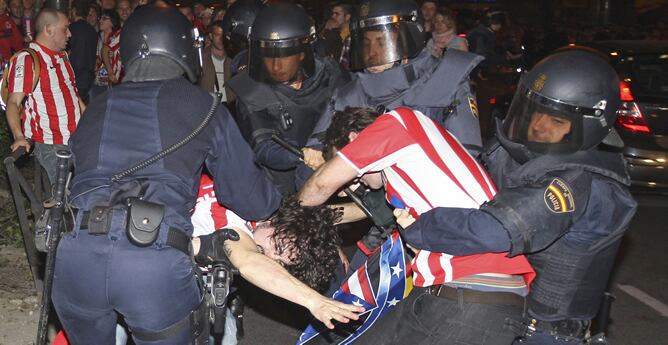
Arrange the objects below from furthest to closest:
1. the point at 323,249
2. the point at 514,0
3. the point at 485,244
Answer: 1. the point at 514,0
2. the point at 323,249
3. the point at 485,244

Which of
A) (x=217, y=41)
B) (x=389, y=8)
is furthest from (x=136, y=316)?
(x=217, y=41)

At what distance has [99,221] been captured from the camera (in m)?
2.61

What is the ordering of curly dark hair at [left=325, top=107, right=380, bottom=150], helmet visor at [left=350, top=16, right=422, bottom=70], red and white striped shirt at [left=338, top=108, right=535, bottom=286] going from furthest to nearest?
1. helmet visor at [left=350, top=16, right=422, bottom=70]
2. curly dark hair at [left=325, top=107, right=380, bottom=150]
3. red and white striped shirt at [left=338, top=108, right=535, bottom=286]

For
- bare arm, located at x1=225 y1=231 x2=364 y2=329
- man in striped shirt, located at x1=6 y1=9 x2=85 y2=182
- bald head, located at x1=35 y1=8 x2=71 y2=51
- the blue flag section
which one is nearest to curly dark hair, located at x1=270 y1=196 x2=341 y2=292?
bare arm, located at x1=225 y1=231 x2=364 y2=329

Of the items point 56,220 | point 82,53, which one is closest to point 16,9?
point 82,53

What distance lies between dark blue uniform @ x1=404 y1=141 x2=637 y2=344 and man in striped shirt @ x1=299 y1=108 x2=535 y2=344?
77 mm

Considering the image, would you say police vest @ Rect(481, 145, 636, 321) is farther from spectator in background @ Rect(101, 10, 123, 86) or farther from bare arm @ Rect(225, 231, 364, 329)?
spectator in background @ Rect(101, 10, 123, 86)

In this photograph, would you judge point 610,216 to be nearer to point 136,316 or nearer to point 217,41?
point 136,316

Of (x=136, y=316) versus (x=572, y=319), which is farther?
(x=572, y=319)

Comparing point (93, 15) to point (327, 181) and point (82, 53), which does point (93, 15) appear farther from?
point (327, 181)

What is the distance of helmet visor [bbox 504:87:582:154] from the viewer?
296 cm

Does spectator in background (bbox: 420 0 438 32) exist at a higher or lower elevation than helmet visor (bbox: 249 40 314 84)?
lower

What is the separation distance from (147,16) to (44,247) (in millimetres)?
958

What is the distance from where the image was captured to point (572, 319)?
112 inches
